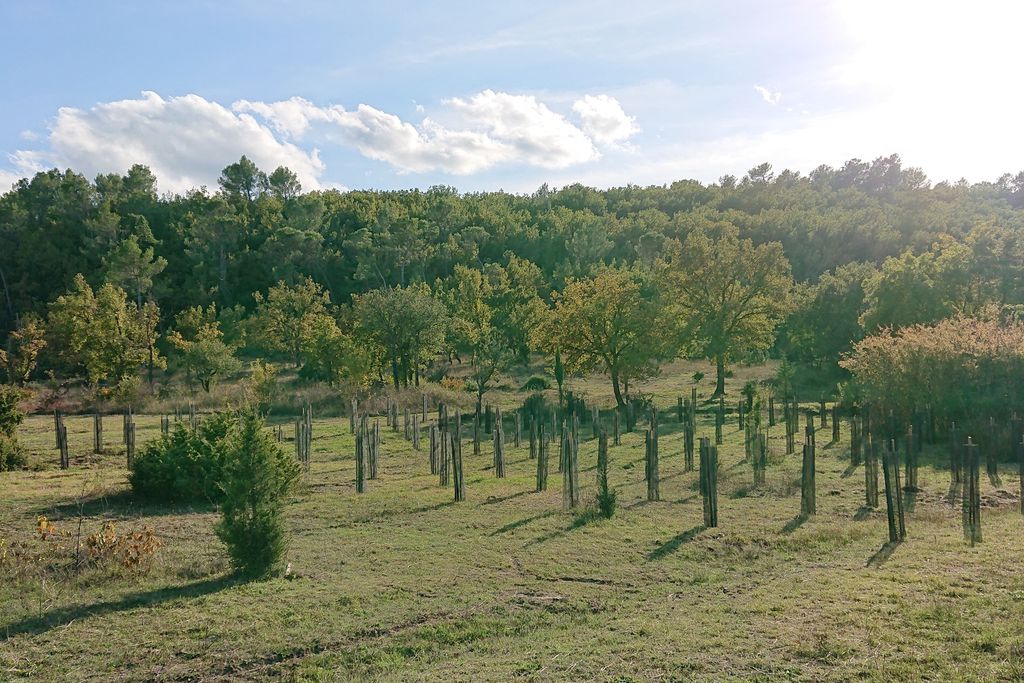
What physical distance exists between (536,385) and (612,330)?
924 centimetres

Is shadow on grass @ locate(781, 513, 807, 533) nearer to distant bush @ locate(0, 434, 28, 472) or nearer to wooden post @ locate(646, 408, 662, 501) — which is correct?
wooden post @ locate(646, 408, 662, 501)

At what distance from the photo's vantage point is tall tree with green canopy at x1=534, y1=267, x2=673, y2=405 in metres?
34.0

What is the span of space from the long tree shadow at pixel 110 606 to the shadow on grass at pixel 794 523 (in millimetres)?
8755

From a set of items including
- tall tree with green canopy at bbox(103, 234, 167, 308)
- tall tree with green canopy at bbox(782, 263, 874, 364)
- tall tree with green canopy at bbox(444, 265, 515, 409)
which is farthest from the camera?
tall tree with green canopy at bbox(103, 234, 167, 308)

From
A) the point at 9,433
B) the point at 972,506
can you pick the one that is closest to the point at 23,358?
the point at 9,433

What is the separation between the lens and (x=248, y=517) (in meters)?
10.4

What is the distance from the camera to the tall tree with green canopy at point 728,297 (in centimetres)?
3659

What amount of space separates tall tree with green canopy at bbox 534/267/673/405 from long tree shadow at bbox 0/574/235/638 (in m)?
24.6

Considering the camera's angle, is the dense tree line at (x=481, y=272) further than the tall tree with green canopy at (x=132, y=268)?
No

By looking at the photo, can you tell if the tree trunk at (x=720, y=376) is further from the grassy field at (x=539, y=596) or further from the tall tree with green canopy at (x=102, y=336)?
the tall tree with green canopy at (x=102, y=336)

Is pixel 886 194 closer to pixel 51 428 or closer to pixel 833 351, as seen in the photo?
pixel 833 351

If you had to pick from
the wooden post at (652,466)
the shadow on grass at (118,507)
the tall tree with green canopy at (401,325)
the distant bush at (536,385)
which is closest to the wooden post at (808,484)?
the wooden post at (652,466)

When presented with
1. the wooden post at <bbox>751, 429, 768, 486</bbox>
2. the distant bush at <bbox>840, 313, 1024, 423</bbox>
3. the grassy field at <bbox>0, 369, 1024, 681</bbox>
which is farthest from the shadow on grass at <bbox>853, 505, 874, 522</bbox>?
the distant bush at <bbox>840, 313, 1024, 423</bbox>

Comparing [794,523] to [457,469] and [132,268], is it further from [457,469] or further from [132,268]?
[132,268]
